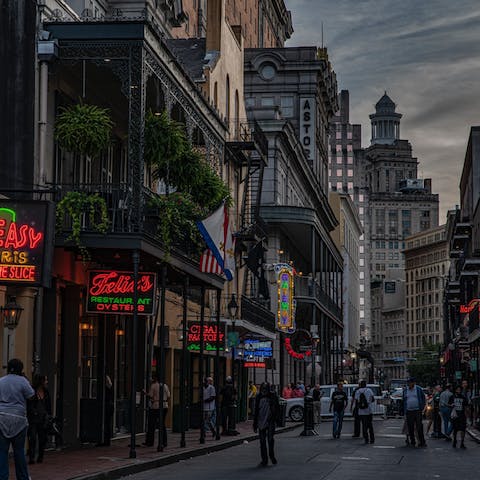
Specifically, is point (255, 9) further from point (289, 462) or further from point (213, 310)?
point (289, 462)

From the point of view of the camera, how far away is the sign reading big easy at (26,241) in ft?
64.1

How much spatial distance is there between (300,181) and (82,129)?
2090 inches

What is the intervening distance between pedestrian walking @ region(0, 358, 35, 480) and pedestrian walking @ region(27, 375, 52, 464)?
4953 millimetres

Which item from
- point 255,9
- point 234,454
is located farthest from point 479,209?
point 234,454

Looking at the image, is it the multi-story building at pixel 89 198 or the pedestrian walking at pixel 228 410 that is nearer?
the multi-story building at pixel 89 198

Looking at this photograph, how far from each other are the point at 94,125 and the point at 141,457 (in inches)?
254

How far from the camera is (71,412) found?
26.4m

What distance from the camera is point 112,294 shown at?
80.1 feet

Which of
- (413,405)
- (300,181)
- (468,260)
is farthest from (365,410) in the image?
(300,181)

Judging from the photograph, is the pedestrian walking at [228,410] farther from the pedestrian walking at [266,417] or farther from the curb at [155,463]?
the pedestrian walking at [266,417]

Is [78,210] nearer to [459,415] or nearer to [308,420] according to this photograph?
[459,415]

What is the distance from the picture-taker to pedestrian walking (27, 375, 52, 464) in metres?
20.3

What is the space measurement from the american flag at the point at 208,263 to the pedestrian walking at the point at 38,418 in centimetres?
Answer: 676

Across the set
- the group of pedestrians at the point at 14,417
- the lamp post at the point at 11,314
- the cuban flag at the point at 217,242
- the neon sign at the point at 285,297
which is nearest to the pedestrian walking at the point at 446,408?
the cuban flag at the point at 217,242
